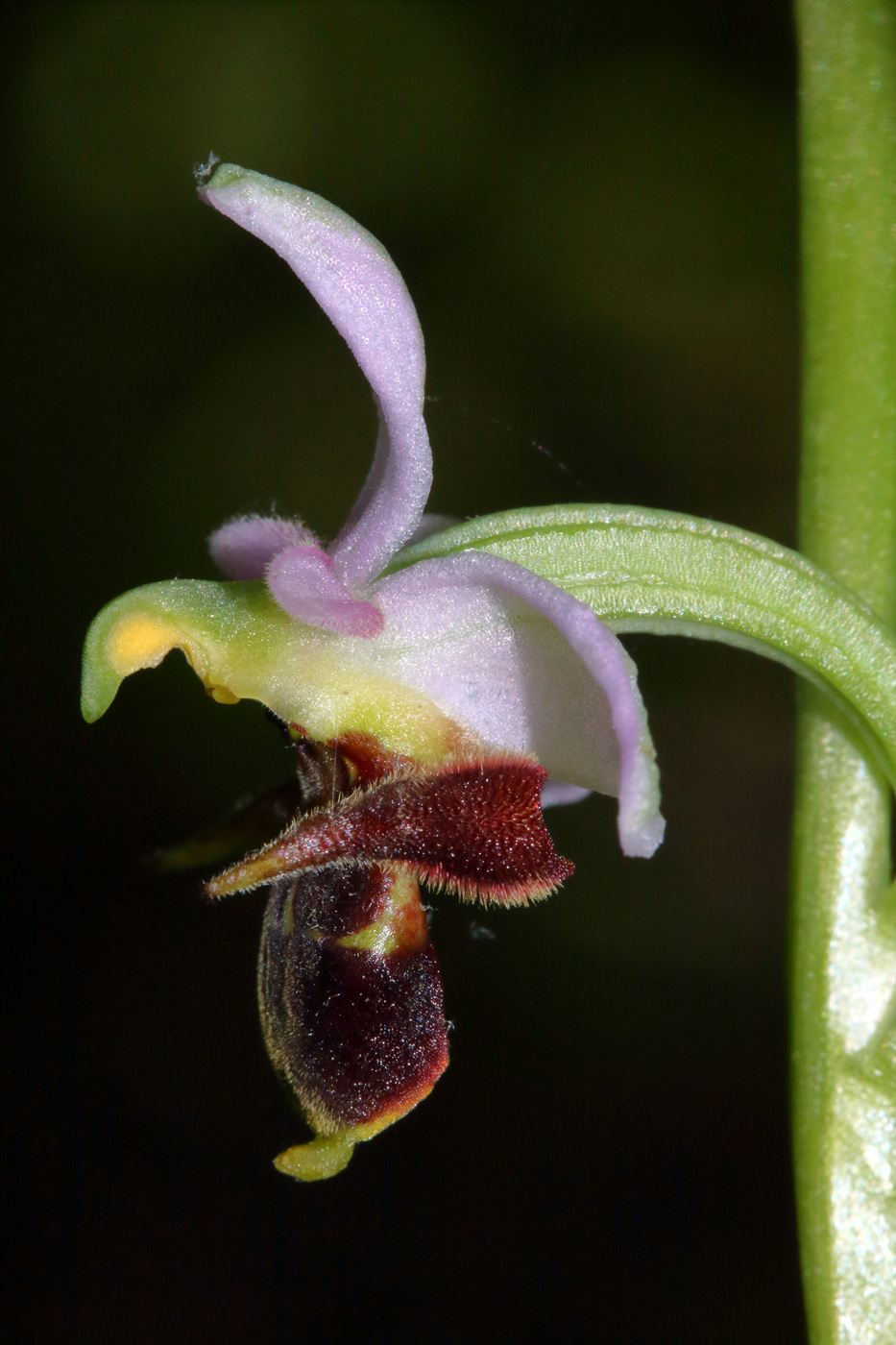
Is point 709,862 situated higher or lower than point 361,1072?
lower

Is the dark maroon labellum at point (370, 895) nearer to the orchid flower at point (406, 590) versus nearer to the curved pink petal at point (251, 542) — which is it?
the orchid flower at point (406, 590)

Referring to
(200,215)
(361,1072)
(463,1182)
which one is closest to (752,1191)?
(463,1182)

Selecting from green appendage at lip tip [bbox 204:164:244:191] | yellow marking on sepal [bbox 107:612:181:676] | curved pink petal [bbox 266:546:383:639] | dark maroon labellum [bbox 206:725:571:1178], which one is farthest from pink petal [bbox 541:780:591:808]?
green appendage at lip tip [bbox 204:164:244:191]

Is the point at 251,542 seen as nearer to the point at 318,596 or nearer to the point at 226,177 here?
the point at 318,596

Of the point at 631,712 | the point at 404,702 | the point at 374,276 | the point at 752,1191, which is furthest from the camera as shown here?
the point at 752,1191

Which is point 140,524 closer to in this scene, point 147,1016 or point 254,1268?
point 147,1016

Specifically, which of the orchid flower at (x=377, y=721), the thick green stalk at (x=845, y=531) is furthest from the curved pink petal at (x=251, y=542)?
the thick green stalk at (x=845, y=531)
